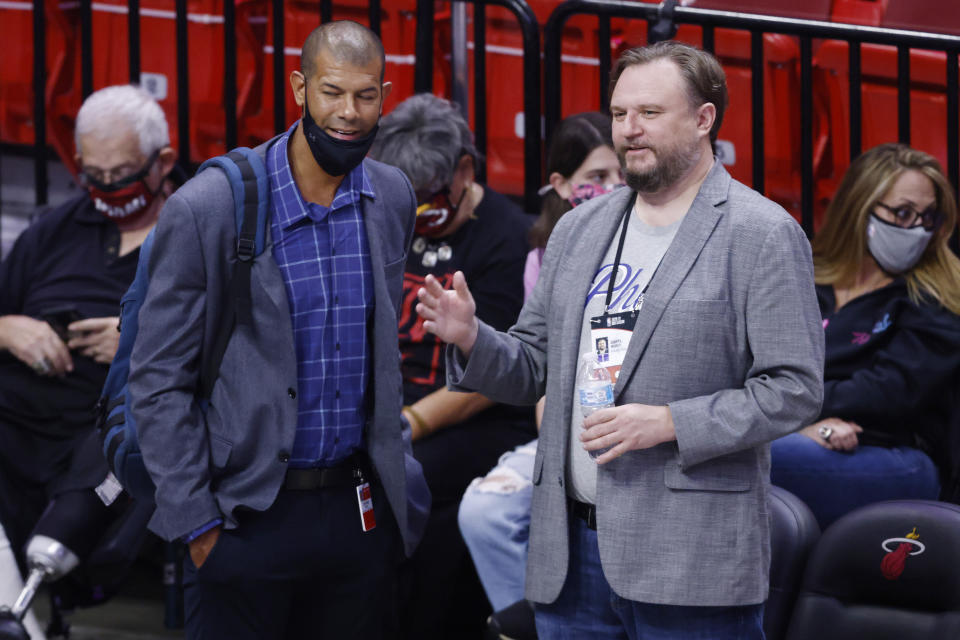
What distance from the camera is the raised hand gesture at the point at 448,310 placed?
235cm

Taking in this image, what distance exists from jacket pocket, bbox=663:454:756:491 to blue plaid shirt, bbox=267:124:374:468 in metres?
0.73

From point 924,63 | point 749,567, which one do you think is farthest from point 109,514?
point 924,63

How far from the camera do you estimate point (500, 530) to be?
335cm

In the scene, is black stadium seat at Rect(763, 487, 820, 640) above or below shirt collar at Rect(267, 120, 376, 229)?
below

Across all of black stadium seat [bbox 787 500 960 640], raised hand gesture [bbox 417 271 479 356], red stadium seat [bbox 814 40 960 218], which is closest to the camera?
raised hand gesture [bbox 417 271 479 356]

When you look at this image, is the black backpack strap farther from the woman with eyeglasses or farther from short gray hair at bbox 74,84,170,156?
the woman with eyeglasses

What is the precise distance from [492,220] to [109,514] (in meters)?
1.49

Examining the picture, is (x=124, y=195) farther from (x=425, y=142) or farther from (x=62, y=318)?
(x=425, y=142)

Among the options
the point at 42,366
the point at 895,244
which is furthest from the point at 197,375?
the point at 895,244

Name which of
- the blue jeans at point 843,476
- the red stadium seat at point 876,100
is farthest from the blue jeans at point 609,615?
the red stadium seat at point 876,100

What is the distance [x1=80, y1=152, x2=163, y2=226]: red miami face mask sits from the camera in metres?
3.87

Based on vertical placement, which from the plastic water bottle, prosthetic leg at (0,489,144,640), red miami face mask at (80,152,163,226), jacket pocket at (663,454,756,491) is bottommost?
prosthetic leg at (0,489,144,640)

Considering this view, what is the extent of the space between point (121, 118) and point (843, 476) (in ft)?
8.15

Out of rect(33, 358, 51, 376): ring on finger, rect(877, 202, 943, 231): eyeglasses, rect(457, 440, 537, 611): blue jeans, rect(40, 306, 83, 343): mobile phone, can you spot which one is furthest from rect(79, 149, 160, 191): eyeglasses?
rect(877, 202, 943, 231): eyeglasses
